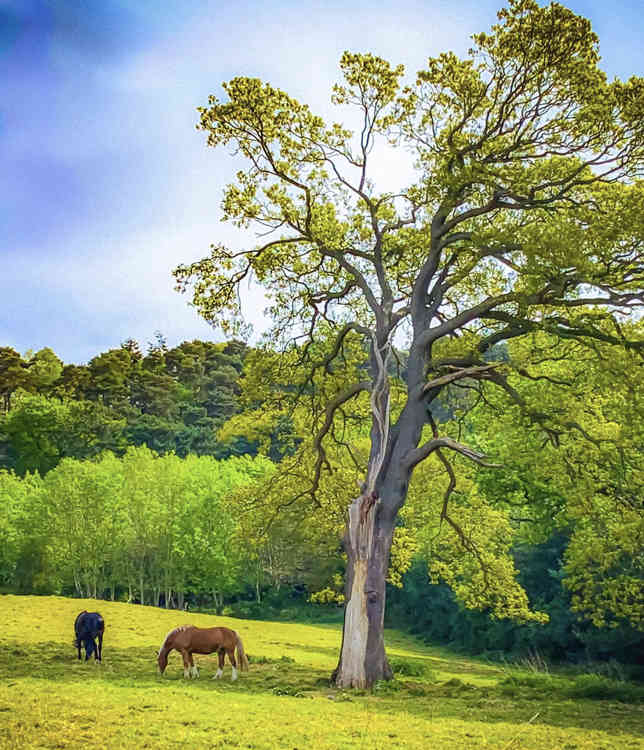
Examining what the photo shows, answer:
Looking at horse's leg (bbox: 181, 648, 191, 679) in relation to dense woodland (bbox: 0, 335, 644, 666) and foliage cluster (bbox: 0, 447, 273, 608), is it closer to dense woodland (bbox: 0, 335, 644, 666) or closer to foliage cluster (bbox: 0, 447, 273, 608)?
dense woodland (bbox: 0, 335, 644, 666)

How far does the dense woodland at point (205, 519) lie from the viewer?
2114 centimetres

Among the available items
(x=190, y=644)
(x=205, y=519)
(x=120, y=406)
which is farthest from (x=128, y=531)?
(x=190, y=644)

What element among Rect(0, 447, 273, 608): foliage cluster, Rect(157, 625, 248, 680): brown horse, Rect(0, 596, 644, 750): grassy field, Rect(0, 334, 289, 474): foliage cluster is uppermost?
Rect(0, 334, 289, 474): foliage cluster

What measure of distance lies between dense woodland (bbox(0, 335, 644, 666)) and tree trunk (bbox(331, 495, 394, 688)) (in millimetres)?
1521

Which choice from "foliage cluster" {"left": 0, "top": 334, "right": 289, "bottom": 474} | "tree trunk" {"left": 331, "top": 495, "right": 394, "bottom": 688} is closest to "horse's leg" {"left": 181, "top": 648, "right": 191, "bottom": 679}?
"tree trunk" {"left": 331, "top": 495, "right": 394, "bottom": 688}

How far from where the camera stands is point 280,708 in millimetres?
12562

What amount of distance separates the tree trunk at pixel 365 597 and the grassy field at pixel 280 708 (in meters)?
0.46

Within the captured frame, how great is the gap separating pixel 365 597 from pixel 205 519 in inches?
1272

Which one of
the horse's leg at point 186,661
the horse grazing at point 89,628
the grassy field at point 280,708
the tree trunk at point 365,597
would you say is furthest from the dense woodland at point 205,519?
the horse grazing at point 89,628

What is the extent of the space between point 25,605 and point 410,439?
19908 mm

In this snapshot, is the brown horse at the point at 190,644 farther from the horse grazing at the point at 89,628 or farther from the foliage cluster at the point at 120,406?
the foliage cluster at the point at 120,406

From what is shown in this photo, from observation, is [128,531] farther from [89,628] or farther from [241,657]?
[241,657]

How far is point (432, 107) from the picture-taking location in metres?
17.4

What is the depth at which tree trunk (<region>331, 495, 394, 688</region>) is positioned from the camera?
15.8 metres
